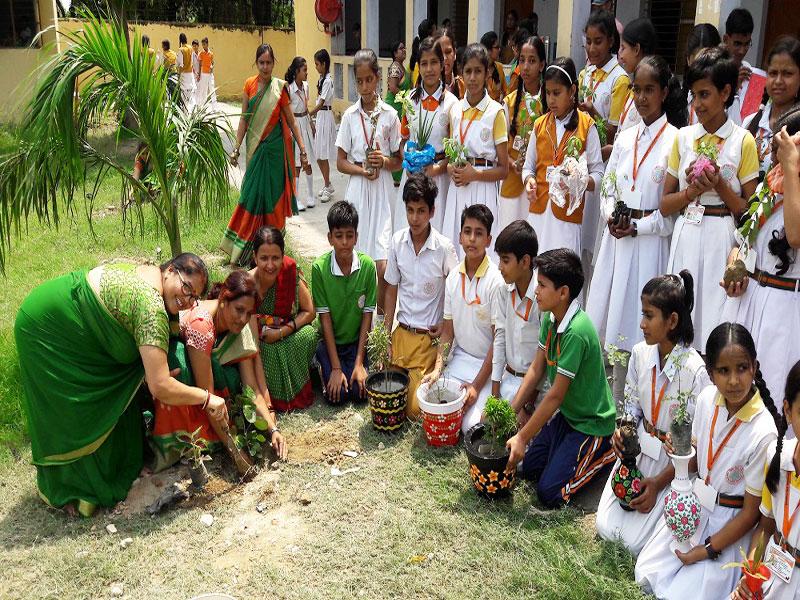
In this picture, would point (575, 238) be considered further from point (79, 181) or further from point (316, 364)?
point (79, 181)

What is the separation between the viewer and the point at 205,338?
3.58 metres

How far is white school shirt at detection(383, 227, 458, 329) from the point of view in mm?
4559

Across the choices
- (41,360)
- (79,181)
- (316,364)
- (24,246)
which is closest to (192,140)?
(79,181)

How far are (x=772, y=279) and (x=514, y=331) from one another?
1.30 meters

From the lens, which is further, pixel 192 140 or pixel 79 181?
pixel 192 140

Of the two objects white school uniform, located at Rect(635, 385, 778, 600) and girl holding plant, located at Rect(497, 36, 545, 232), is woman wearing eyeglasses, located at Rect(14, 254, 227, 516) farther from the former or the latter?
girl holding plant, located at Rect(497, 36, 545, 232)

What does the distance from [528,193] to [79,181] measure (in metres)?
2.79

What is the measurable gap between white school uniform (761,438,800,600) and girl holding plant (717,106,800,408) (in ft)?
2.46

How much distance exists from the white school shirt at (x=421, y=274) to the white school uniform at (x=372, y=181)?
2.71 feet

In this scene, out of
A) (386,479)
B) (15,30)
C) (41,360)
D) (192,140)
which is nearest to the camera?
(41,360)

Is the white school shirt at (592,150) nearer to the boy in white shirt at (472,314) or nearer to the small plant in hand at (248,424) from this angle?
the boy in white shirt at (472,314)

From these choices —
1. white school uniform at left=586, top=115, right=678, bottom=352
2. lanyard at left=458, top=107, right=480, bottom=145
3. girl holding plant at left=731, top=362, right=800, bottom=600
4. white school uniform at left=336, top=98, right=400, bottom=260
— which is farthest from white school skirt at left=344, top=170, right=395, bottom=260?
girl holding plant at left=731, top=362, right=800, bottom=600

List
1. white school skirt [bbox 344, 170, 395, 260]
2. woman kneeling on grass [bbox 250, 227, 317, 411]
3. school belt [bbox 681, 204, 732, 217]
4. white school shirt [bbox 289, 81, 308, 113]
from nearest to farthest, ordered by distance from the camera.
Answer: school belt [bbox 681, 204, 732, 217]
woman kneeling on grass [bbox 250, 227, 317, 411]
white school skirt [bbox 344, 170, 395, 260]
white school shirt [bbox 289, 81, 308, 113]

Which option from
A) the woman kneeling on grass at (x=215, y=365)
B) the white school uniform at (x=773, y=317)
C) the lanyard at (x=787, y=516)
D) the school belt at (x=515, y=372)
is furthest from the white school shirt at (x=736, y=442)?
the woman kneeling on grass at (x=215, y=365)
